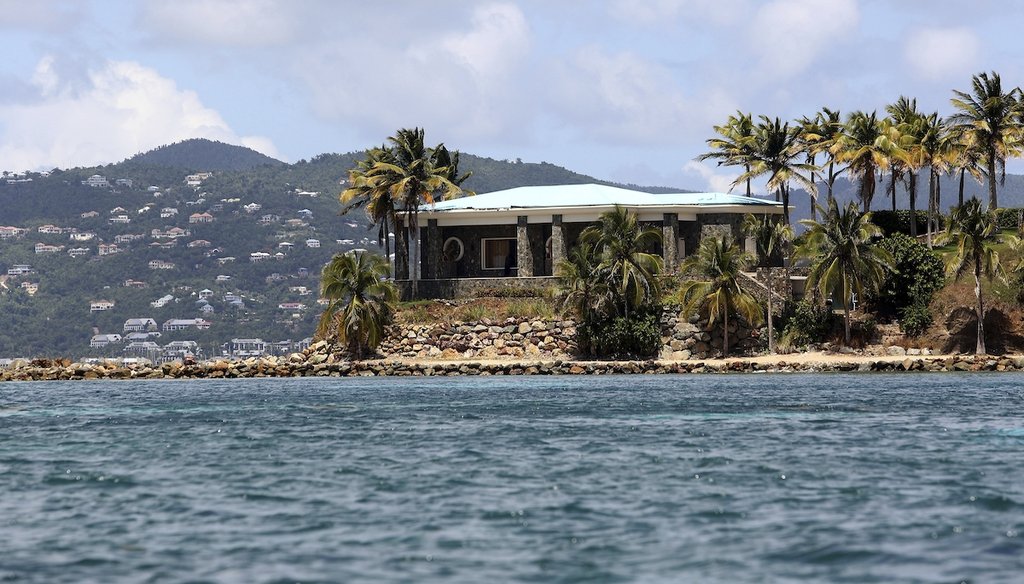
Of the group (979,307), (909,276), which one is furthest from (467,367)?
(979,307)

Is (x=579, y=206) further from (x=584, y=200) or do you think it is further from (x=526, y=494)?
(x=526, y=494)

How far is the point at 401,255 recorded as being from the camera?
273 ft

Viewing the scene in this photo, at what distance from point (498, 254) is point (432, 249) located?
3779 mm

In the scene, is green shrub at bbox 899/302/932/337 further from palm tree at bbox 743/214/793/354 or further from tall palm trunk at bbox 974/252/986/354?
palm tree at bbox 743/214/793/354

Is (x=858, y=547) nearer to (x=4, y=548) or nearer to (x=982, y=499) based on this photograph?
(x=982, y=499)

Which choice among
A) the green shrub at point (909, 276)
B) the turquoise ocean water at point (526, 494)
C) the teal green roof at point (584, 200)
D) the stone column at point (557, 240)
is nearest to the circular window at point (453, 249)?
the teal green roof at point (584, 200)

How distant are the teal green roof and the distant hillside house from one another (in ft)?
0.18

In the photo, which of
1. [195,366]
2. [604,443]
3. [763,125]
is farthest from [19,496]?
[763,125]

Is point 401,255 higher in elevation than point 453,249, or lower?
lower

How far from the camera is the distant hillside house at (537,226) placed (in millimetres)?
76312

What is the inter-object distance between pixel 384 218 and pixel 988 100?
35512 millimetres

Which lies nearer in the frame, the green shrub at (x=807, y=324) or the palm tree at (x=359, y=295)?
the green shrub at (x=807, y=324)

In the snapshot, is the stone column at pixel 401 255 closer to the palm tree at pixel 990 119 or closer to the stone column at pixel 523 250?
the stone column at pixel 523 250

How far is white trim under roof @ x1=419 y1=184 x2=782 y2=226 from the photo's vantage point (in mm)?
76250
